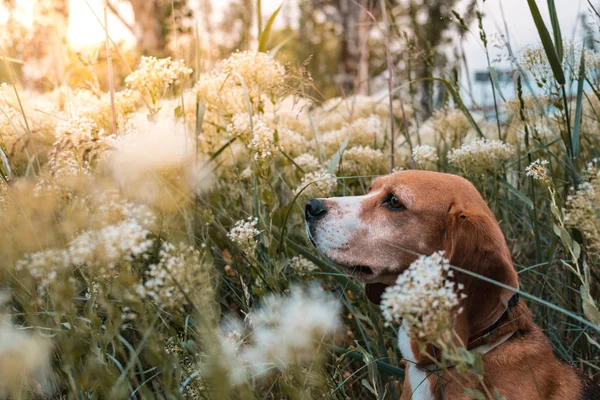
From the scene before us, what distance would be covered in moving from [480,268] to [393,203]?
70 cm

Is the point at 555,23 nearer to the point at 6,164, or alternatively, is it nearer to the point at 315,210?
the point at 315,210

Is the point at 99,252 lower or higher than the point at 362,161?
higher

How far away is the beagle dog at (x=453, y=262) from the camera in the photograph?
2.05 m

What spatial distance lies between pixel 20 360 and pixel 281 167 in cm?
259

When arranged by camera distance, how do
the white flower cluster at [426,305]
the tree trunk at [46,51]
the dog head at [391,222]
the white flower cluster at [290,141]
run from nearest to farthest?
the white flower cluster at [426,305], the dog head at [391,222], the white flower cluster at [290,141], the tree trunk at [46,51]

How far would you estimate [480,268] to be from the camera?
209 cm

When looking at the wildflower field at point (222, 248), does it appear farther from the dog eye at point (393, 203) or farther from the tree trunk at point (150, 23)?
the tree trunk at point (150, 23)

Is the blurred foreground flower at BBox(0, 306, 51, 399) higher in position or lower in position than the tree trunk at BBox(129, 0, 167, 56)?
lower

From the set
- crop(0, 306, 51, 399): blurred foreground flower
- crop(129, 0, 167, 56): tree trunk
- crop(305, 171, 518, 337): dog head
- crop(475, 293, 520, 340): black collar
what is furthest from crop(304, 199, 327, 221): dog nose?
crop(129, 0, 167, 56): tree trunk

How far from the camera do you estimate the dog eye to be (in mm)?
2695

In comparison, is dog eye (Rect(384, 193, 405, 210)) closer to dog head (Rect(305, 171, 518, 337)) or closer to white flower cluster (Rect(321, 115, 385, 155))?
dog head (Rect(305, 171, 518, 337))

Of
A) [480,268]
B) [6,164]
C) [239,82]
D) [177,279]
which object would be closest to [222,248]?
[239,82]

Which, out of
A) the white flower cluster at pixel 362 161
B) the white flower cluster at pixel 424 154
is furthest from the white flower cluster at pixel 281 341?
the white flower cluster at pixel 362 161

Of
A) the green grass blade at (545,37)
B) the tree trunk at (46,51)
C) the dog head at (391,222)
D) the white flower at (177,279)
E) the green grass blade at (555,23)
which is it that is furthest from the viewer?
the tree trunk at (46,51)
